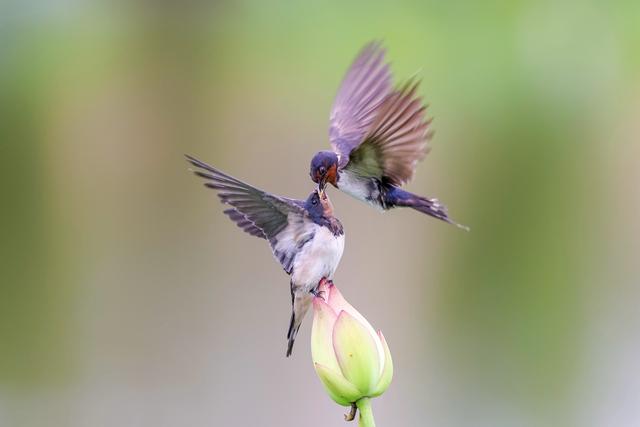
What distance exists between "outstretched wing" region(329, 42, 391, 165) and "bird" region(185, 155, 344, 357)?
0.20 metres

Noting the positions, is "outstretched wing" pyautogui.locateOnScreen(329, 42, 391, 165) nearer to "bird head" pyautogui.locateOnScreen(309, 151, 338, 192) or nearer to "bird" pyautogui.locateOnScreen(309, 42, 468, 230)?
"bird" pyautogui.locateOnScreen(309, 42, 468, 230)

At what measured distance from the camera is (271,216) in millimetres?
949

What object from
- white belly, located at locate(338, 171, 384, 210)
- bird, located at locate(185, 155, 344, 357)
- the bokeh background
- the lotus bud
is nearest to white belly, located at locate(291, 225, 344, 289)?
bird, located at locate(185, 155, 344, 357)

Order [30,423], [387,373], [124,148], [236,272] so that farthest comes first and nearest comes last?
1. [124,148]
2. [236,272]
3. [30,423]
4. [387,373]

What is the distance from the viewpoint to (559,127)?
12.0ft

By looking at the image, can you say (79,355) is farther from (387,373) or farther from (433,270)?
(387,373)

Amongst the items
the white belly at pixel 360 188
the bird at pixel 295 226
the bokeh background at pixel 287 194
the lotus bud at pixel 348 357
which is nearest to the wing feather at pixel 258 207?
the bird at pixel 295 226

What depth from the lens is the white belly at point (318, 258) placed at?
0.90 m

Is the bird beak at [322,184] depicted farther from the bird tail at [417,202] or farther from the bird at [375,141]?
the bird tail at [417,202]

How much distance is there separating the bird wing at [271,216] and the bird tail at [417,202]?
16 cm

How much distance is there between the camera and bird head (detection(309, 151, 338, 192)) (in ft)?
3.01

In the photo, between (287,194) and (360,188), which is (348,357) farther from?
(287,194)

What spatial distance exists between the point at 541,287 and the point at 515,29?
99 centimetres

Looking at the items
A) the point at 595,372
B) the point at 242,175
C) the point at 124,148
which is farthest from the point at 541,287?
the point at 124,148
